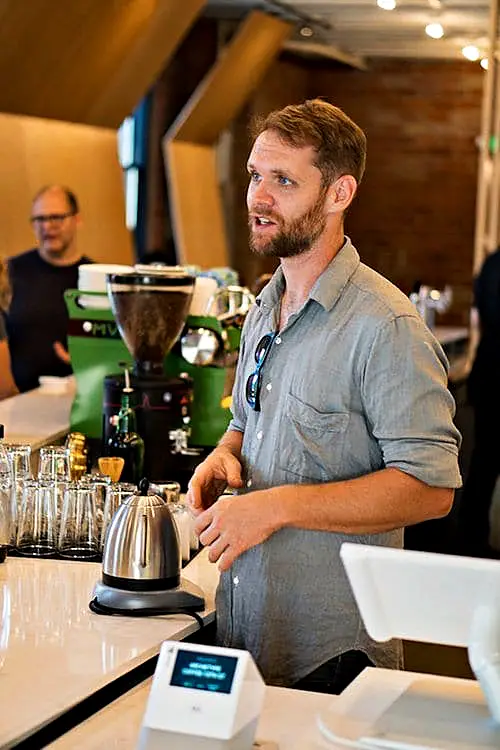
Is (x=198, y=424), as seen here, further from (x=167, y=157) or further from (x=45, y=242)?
(x=167, y=157)

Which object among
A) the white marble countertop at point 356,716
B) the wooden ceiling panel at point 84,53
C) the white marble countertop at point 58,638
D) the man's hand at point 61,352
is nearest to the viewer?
the white marble countertop at point 356,716

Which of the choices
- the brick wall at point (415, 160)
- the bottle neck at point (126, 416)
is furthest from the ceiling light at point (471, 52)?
the bottle neck at point (126, 416)

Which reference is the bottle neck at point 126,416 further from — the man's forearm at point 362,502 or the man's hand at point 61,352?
the man's hand at point 61,352

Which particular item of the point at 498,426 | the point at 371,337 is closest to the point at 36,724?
the point at 371,337

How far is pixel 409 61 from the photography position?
13.7 m

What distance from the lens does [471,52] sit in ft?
41.7

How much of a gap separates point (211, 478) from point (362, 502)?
0.40m

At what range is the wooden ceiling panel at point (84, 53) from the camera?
6.81 metres

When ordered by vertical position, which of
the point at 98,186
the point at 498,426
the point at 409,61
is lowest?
the point at 498,426

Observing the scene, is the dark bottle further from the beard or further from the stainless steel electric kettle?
the beard

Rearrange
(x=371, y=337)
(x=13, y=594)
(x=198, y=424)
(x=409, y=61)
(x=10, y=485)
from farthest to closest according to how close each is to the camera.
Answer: (x=409, y=61)
(x=198, y=424)
(x=10, y=485)
(x=13, y=594)
(x=371, y=337)

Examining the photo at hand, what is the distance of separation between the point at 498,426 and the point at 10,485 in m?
3.90

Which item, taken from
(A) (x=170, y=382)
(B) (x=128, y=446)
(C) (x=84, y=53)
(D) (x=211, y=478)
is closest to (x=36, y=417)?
(A) (x=170, y=382)

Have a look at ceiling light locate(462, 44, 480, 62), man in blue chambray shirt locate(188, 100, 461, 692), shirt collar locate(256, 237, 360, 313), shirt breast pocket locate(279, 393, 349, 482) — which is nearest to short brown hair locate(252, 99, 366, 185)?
man in blue chambray shirt locate(188, 100, 461, 692)
